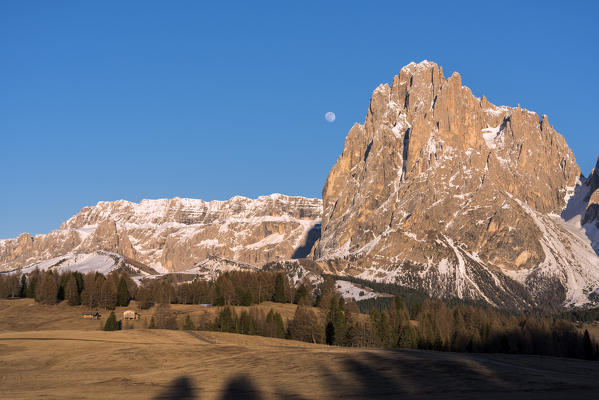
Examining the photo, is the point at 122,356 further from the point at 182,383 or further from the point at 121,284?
the point at 121,284

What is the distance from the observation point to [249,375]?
5572 cm

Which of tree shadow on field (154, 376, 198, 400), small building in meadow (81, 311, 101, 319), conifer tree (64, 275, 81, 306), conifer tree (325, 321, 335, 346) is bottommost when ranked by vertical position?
tree shadow on field (154, 376, 198, 400)

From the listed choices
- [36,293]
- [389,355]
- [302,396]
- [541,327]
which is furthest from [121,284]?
[302,396]

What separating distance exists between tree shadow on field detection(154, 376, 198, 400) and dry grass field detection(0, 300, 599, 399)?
0.07 meters

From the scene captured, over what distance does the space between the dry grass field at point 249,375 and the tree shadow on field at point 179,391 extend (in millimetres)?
74

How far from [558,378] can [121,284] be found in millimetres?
148376

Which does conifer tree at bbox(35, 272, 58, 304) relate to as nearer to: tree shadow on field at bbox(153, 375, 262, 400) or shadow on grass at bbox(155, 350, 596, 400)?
shadow on grass at bbox(155, 350, 596, 400)

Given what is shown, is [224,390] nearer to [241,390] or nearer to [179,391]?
[241,390]

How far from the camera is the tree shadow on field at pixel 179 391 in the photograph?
46.4m

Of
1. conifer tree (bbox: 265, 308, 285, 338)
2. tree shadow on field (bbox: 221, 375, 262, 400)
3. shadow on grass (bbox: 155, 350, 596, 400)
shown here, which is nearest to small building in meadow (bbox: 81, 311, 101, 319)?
conifer tree (bbox: 265, 308, 285, 338)

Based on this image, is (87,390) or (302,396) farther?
(87,390)

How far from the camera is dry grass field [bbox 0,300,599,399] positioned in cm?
4778

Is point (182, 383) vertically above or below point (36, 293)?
below

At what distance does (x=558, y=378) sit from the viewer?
56625 mm
